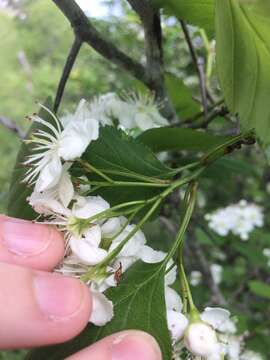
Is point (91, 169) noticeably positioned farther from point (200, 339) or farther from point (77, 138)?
point (200, 339)

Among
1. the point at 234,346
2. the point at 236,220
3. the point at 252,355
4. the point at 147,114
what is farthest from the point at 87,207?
the point at 236,220

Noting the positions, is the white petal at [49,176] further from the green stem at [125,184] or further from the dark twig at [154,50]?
the dark twig at [154,50]

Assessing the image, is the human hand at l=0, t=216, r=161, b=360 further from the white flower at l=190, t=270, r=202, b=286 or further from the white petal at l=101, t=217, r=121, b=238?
the white flower at l=190, t=270, r=202, b=286

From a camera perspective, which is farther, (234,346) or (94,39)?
(234,346)

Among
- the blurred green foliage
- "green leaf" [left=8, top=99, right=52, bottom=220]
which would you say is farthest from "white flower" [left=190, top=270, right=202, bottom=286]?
"green leaf" [left=8, top=99, right=52, bottom=220]

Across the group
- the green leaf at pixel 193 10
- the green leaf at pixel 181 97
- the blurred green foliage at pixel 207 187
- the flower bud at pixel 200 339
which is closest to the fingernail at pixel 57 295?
the flower bud at pixel 200 339

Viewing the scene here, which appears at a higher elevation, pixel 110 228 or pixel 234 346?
pixel 110 228
